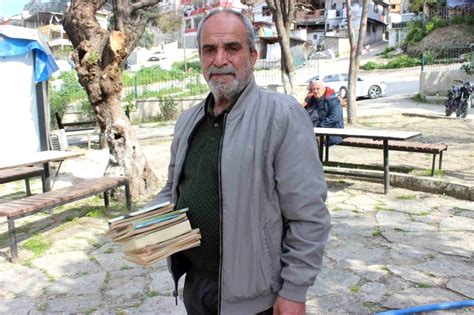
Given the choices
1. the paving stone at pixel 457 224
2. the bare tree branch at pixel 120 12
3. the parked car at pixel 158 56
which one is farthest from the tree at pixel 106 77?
the parked car at pixel 158 56

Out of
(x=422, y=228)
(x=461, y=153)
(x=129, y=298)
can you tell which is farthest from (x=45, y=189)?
(x=461, y=153)

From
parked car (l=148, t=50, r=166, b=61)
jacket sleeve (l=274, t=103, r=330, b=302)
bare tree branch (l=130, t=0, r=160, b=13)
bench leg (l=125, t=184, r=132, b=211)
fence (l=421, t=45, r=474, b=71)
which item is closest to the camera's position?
jacket sleeve (l=274, t=103, r=330, b=302)

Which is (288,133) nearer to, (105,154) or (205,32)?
(205,32)

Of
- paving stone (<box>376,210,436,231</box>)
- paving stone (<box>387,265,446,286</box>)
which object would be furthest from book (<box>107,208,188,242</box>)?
paving stone (<box>376,210,436,231</box>)

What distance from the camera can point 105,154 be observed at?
10.4 meters

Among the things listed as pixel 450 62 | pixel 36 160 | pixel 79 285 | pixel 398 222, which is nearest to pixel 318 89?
pixel 398 222

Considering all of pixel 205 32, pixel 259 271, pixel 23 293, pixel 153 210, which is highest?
pixel 205 32

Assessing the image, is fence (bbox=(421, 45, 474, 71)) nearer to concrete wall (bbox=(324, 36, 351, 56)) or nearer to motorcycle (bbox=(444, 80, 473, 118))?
motorcycle (bbox=(444, 80, 473, 118))

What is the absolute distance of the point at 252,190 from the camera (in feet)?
5.41

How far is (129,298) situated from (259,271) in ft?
7.07

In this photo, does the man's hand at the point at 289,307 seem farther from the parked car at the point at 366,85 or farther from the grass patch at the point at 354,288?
the parked car at the point at 366,85

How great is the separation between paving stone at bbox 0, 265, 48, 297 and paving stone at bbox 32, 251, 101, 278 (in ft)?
0.35

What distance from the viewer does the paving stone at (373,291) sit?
3320mm

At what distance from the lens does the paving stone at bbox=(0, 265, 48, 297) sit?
3.77m
